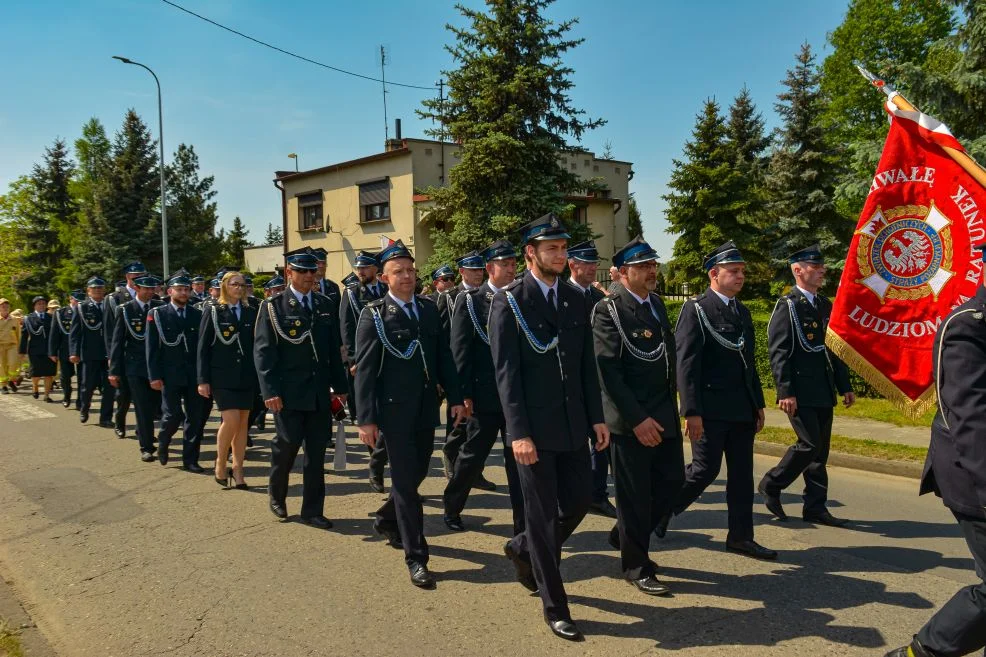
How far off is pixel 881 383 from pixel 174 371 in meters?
7.36

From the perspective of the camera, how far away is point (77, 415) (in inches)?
504

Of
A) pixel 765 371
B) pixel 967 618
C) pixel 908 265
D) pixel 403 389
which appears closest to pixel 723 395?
pixel 908 265

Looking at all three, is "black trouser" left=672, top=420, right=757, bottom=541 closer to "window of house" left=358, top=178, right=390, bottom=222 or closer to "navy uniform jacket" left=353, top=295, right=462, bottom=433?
"navy uniform jacket" left=353, top=295, right=462, bottom=433

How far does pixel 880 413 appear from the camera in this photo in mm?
10297

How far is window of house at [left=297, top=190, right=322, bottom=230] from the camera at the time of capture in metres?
33.2

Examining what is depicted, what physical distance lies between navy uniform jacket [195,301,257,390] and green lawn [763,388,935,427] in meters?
7.37

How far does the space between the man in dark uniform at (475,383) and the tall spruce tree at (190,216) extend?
3495 cm

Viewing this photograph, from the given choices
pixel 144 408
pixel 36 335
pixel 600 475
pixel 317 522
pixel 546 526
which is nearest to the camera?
pixel 546 526

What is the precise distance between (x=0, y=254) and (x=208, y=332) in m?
33.1

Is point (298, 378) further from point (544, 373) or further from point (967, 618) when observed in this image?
point (967, 618)

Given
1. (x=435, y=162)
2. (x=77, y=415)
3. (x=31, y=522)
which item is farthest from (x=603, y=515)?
(x=435, y=162)

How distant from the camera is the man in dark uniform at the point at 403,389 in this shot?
4.83 metres

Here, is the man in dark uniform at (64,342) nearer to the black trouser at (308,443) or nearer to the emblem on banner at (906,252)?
the black trouser at (308,443)

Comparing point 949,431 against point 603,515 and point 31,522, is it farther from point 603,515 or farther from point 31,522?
point 31,522
